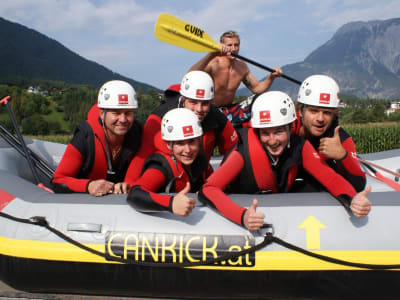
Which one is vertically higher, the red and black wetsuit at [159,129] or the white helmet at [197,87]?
the white helmet at [197,87]

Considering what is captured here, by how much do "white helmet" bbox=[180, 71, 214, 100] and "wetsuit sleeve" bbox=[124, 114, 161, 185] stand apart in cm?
49

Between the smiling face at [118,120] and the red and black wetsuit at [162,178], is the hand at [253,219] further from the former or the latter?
the smiling face at [118,120]

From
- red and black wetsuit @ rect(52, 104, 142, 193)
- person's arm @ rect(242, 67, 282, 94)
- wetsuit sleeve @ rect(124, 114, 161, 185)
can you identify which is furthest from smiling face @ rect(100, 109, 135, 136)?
person's arm @ rect(242, 67, 282, 94)

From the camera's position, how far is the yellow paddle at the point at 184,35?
4.82 metres

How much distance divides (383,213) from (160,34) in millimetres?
3765

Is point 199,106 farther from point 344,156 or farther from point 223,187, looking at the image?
point 344,156

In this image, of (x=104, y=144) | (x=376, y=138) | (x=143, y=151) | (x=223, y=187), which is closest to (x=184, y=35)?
(x=143, y=151)

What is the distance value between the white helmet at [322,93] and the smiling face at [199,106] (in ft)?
3.18

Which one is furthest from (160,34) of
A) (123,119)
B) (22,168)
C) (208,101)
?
(22,168)

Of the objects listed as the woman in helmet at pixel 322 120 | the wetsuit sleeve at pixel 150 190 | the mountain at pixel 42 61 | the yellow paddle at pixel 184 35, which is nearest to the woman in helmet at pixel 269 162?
the woman in helmet at pixel 322 120

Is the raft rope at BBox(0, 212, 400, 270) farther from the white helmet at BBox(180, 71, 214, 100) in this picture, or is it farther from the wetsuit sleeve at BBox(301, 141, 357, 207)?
the white helmet at BBox(180, 71, 214, 100)

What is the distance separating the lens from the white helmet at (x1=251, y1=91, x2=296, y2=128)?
2.59m

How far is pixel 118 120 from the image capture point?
3078 millimetres

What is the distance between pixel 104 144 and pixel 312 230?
2.00 m
